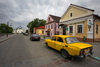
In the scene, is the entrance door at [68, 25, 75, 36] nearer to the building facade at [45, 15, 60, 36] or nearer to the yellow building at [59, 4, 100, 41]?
the yellow building at [59, 4, 100, 41]

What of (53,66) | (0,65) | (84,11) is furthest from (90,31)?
(0,65)

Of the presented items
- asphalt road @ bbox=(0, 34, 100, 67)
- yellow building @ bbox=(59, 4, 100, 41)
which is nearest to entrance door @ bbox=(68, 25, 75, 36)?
yellow building @ bbox=(59, 4, 100, 41)

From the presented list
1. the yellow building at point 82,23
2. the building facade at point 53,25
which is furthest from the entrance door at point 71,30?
the building facade at point 53,25

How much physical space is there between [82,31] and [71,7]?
21.5 ft

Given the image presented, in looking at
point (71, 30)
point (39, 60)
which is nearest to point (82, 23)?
point (71, 30)

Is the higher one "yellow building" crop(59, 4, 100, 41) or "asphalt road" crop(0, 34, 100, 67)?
"yellow building" crop(59, 4, 100, 41)

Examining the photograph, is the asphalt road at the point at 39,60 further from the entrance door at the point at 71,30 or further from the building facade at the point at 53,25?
the building facade at the point at 53,25

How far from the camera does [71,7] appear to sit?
13.3m

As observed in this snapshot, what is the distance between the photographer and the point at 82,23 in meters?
11.0

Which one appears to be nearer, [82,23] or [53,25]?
[82,23]

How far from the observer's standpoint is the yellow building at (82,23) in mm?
10016

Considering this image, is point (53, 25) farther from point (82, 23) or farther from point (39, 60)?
point (39, 60)

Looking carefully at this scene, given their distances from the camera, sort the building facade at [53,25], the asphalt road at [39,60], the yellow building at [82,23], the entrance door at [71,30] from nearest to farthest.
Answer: the asphalt road at [39,60]
the yellow building at [82,23]
the entrance door at [71,30]
the building facade at [53,25]

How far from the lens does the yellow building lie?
10016 millimetres
